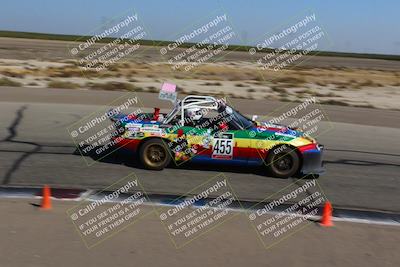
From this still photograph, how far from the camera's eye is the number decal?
9.84 meters

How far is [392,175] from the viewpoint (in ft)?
37.0

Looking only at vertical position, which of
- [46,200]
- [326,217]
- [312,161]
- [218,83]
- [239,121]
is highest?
[218,83]

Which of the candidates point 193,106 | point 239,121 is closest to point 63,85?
point 193,106

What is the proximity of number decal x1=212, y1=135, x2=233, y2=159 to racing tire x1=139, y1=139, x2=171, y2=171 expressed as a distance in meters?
0.95

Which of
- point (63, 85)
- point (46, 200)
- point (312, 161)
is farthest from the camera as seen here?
point (63, 85)

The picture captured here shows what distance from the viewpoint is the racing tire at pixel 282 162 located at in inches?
392

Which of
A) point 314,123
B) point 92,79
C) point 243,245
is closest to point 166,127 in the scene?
point 243,245

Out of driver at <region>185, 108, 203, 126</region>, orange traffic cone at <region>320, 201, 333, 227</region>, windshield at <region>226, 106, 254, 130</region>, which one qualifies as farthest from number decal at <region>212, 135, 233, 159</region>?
orange traffic cone at <region>320, 201, 333, 227</region>

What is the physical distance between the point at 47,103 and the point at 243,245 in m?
13.8

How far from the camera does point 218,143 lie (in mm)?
9852

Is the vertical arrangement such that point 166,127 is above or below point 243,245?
above

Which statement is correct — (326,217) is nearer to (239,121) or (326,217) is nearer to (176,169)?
(239,121)

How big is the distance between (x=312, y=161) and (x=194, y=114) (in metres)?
2.55

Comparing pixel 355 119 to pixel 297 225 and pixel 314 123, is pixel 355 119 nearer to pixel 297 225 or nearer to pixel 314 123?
pixel 314 123
